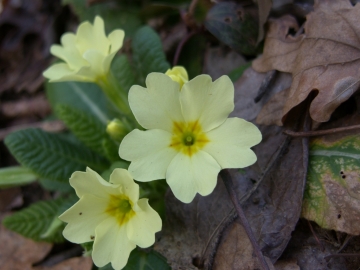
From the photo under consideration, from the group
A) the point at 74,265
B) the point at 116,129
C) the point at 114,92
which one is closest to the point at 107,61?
the point at 114,92

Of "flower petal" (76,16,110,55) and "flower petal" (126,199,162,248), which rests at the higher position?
"flower petal" (76,16,110,55)

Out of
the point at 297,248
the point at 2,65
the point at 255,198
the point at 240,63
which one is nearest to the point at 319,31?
the point at 240,63

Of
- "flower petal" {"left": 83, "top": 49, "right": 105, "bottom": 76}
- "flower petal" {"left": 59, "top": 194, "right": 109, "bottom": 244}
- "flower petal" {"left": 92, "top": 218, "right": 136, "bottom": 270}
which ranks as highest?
"flower petal" {"left": 83, "top": 49, "right": 105, "bottom": 76}

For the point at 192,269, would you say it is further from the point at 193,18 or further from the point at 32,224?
the point at 193,18

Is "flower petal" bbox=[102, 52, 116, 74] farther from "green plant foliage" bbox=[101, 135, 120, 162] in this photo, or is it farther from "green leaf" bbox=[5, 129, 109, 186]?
"green leaf" bbox=[5, 129, 109, 186]

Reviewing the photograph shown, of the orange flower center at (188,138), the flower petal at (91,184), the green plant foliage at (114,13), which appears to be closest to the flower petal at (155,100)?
the orange flower center at (188,138)

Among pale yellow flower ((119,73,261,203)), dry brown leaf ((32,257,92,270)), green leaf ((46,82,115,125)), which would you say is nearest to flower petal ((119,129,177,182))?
pale yellow flower ((119,73,261,203))

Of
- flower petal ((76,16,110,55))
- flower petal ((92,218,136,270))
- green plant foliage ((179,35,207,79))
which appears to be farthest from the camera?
green plant foliage ((179,35,207,79))
